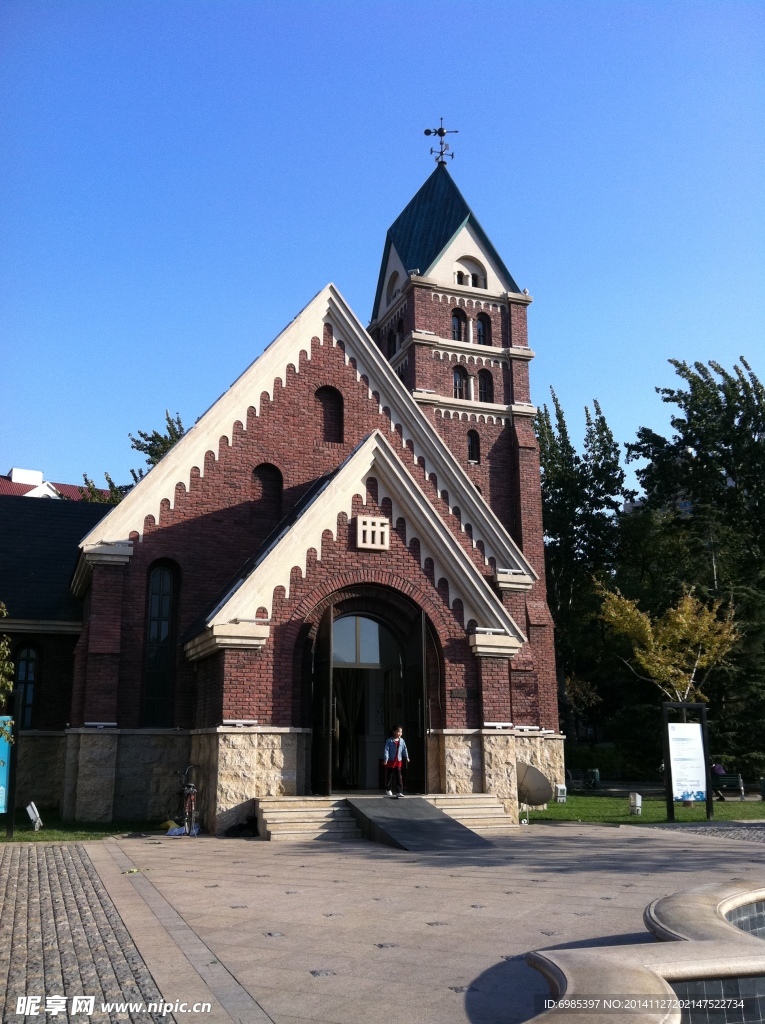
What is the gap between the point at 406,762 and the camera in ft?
62.3

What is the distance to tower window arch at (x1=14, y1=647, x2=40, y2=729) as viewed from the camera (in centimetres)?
2309

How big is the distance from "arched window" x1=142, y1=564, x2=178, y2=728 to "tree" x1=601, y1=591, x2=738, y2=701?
18.7m

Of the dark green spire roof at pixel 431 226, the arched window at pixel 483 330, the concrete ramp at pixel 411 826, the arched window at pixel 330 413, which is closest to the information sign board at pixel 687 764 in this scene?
the concrete ramp at pixel 411 826

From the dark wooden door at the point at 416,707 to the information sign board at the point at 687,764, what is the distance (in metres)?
6.30

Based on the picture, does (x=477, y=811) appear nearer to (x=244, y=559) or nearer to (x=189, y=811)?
(x=189, y=811)

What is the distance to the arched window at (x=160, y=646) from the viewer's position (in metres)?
20.5

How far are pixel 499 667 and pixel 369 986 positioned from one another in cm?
1357

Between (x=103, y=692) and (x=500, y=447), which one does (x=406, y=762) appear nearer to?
(x=103, y=692)

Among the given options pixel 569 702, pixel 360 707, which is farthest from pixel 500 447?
pixel 569 702

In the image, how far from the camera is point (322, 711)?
18.3 meters

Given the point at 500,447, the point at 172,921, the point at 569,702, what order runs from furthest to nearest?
the point at 569,702, the point at 500,447, the point at 172,921

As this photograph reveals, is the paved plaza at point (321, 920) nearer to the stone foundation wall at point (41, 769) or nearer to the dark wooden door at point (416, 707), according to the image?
the dark wooden door at point (416, 707)

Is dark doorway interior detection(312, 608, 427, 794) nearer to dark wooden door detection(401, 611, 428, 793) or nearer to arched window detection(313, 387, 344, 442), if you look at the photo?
dark wooden door detection(401, 611, 428, 793)

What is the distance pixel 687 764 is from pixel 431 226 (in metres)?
22.9
